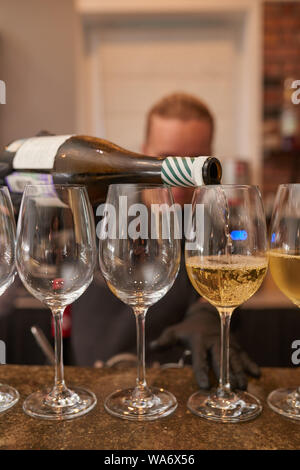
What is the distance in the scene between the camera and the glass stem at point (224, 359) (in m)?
0.47

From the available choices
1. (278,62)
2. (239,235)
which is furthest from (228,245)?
(278,62)

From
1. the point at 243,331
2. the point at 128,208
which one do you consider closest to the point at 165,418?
the point at 128,208

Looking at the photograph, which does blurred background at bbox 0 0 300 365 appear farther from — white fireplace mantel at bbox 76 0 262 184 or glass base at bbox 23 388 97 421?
glass base at bbox 23 388 97 421

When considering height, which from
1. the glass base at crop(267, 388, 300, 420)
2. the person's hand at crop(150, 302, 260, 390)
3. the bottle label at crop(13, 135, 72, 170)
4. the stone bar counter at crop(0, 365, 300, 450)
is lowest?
the glass base at crop(267, 388, 300, 420)

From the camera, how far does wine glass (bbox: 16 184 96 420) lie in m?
0.43

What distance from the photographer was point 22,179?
0.63 metres

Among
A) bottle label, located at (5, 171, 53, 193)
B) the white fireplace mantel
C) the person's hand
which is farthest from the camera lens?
the white fireplace mantel

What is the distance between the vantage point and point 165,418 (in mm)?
429

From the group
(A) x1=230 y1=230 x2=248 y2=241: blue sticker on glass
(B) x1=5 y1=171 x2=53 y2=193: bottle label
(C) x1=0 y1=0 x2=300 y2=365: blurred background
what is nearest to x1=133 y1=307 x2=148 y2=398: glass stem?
(A) x1=230 y1=230 x2=248 y2=241: blue sticker on glass

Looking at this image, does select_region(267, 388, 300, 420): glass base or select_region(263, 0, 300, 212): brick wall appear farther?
select_region(263, 0, 300, 212): brick wall

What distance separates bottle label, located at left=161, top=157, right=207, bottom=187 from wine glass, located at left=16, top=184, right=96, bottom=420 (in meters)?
0.10

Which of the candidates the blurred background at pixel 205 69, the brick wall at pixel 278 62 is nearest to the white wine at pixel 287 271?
the blurred background at pixel 205 69

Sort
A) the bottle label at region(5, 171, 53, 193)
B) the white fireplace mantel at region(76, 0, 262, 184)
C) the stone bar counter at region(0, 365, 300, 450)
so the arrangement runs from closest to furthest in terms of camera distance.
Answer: the stone bar counter at region(0, 365, 300, 450)
the bottle label at region(5, 171, 53, 193)
the white fireplace mantel at region(76, 0, 262, 184)
